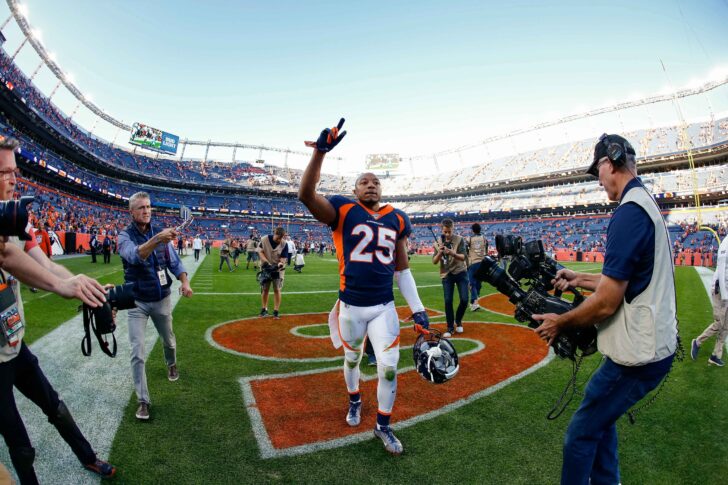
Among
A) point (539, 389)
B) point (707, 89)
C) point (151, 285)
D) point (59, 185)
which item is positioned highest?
point (707, 89)

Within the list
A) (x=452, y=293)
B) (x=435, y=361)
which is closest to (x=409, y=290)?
(x=435, y=361)

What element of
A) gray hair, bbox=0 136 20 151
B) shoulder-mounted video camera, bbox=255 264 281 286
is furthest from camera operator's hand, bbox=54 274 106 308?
shoulder-mounted video camera, bbox=255 264 281 286

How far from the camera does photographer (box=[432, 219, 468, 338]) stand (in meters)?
7.18

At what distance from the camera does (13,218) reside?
1.66 metres

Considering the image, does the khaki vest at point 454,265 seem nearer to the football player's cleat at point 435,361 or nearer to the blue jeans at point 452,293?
the blue jeans at point 452,293

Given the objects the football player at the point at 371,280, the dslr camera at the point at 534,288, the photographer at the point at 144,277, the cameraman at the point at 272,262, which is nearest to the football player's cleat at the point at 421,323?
the football player at the point at 371,280

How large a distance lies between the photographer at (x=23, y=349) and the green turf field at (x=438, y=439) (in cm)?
57

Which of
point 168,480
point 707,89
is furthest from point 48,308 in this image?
point 707,89

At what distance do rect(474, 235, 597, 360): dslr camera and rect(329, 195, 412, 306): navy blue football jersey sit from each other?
96cm

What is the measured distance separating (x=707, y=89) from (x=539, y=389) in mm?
58002

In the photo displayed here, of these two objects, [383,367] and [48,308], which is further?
[48,308]

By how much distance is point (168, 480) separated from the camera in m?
2.74

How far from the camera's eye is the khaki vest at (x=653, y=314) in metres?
2.05

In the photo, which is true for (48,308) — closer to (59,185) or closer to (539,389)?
(539,389)
